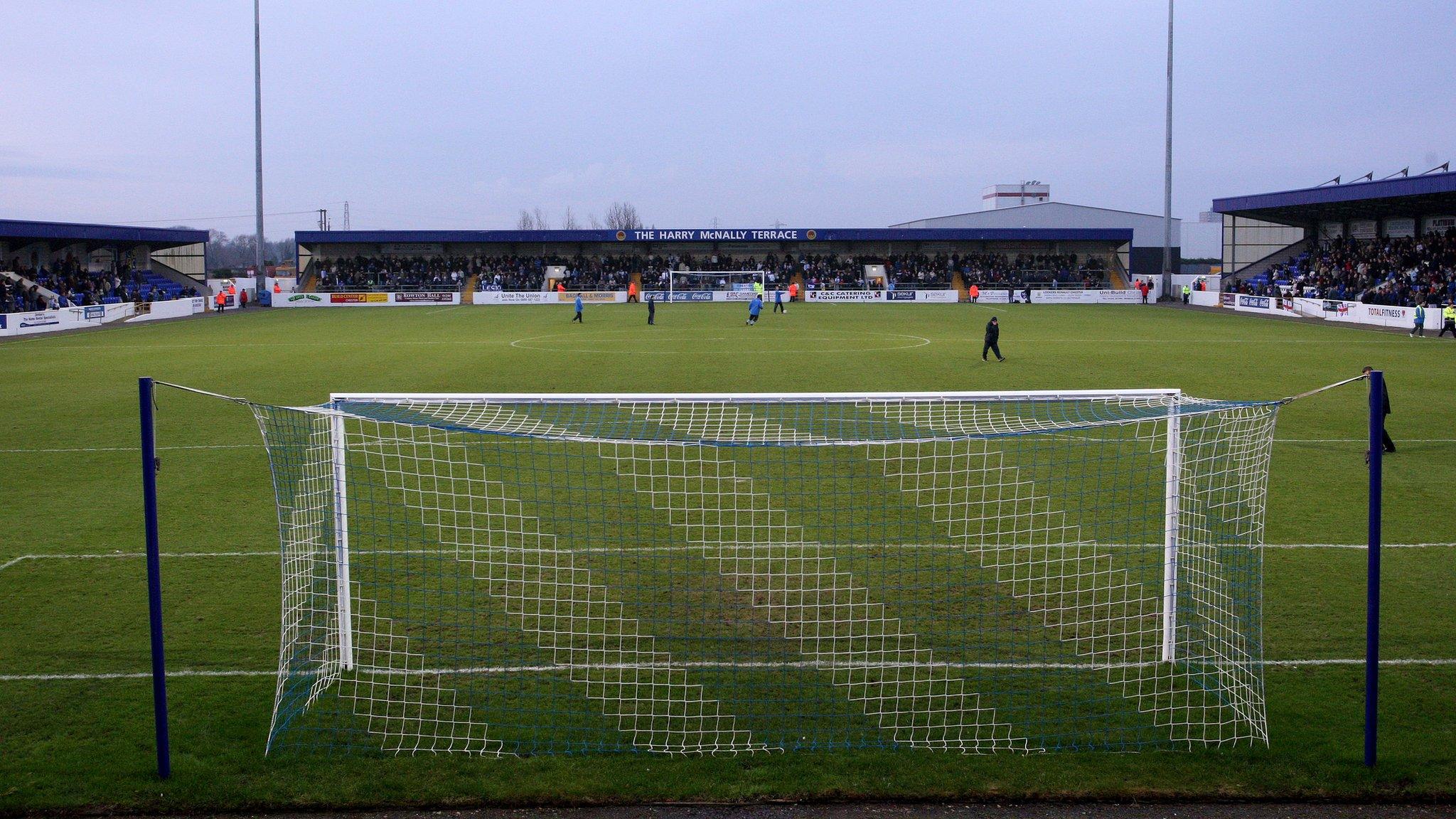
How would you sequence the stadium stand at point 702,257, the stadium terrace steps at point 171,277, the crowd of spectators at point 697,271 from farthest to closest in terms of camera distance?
the stadium stand at point 702,257 → the crowd of spectators at point 697,271 → the stadium terrace steps at point 171,277

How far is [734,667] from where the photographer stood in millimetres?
8109

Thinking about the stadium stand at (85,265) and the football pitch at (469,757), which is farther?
the stadium stand at (85,265)

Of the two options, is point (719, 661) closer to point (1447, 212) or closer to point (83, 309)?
point (83, 309)

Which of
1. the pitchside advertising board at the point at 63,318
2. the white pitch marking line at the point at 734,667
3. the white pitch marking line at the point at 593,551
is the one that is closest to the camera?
the white pitch marking line at the point at 734,667

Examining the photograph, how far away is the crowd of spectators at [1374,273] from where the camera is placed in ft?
159

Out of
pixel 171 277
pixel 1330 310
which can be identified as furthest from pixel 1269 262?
pixel 171 277

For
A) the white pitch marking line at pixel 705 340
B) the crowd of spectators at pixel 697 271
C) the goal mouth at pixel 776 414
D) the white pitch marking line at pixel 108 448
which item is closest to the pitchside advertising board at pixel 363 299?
the crowd of spectators at pixel 697 271

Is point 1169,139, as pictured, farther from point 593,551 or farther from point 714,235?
point 593,551

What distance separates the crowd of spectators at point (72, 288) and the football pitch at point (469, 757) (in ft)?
86.9

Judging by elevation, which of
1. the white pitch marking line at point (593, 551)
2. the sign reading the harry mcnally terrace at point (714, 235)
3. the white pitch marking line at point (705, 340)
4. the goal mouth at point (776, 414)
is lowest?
the white pitch marking line at point (593, 551)

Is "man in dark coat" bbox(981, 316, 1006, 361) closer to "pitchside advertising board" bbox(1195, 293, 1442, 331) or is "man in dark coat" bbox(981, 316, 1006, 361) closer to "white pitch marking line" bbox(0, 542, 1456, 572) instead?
"white pitch marking line" bbox(0, 542, 1456, 572)

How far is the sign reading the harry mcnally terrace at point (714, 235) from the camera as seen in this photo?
77.4 meters

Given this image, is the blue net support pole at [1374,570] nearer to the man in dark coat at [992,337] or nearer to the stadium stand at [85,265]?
the man in dark coat at [992,337]

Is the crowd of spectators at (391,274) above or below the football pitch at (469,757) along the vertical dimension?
above
